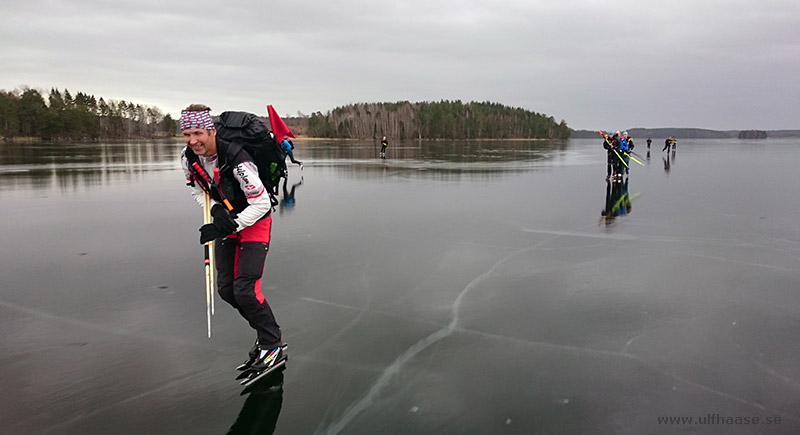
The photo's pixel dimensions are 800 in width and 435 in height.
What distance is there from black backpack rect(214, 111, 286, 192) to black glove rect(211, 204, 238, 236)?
41cm

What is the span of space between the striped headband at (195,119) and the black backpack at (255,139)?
0.17m

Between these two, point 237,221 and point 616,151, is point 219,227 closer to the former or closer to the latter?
point 237,221

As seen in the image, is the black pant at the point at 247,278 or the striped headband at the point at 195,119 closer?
the striped headband at the point at 195,119

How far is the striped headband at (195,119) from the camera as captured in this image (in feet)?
10.4

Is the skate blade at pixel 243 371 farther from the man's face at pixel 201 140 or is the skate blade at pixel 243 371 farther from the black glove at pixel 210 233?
the man's face at pixel 201 140

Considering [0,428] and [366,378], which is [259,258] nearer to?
[366,378]

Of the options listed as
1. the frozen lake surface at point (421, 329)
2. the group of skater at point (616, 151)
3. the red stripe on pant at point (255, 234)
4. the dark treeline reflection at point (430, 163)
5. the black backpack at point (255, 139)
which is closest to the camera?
the frozen lake surface at point (421, 329)

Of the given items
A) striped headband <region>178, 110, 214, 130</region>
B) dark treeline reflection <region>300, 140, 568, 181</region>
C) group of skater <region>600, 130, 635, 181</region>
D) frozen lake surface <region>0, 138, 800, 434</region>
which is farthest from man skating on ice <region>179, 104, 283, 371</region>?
group of skater <region>600, 130, 635, 181</region>

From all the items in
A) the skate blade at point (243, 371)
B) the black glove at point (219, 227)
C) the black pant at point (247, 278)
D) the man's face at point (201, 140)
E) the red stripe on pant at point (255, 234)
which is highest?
the man's face at point (201, 140)

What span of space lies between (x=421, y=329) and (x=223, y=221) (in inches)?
76.5

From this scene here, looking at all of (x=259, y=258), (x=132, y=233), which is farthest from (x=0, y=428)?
(x=132, y=233)

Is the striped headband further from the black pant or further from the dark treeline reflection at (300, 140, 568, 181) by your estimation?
the dark treeline reflection at (300, 140, 568, 181)

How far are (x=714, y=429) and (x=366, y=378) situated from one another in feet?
7.02

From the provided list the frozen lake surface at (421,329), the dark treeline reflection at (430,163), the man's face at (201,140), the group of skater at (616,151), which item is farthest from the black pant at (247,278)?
the group of skater at (616,151)
